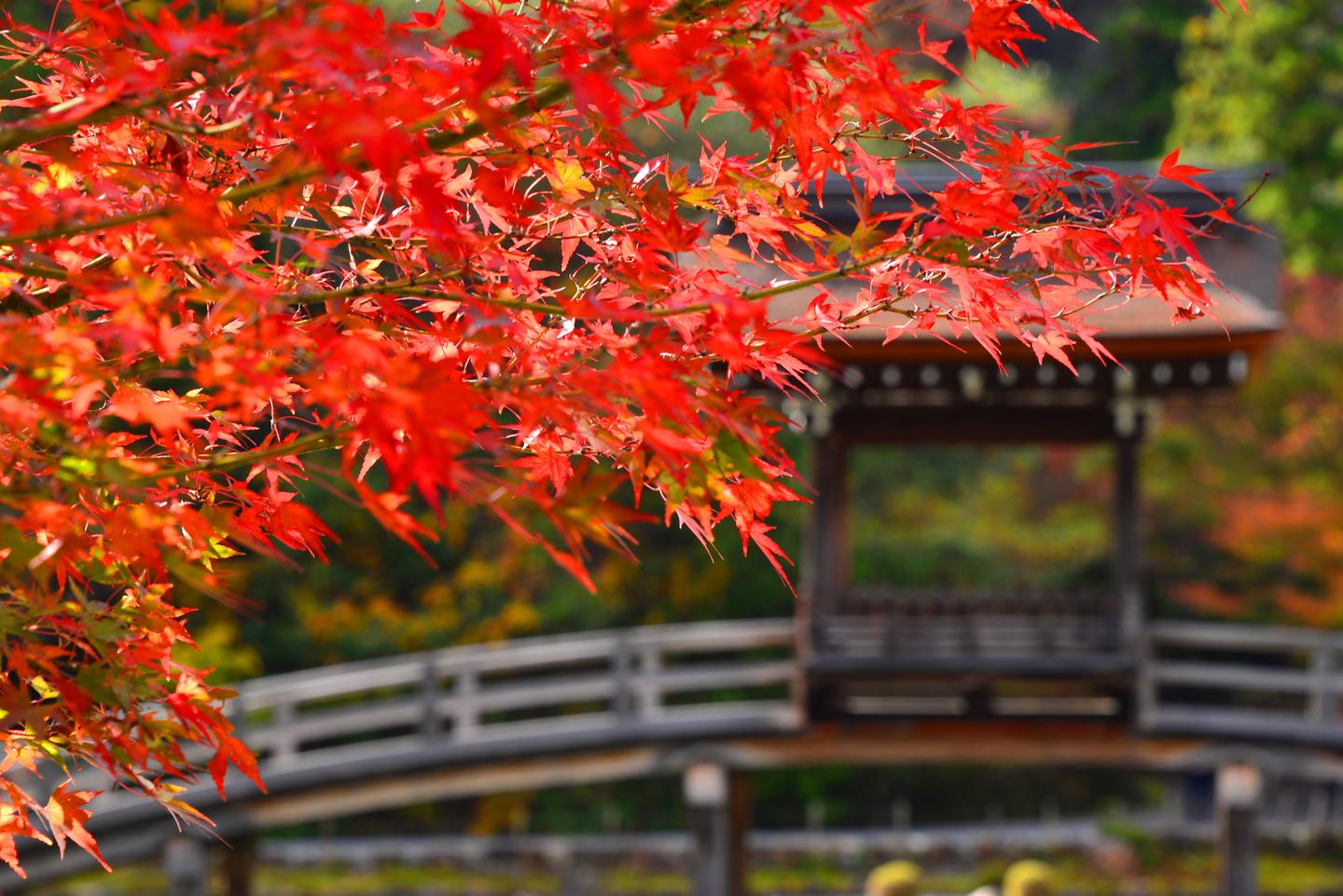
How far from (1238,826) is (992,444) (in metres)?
2.62

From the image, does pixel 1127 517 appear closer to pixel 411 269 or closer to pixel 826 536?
pixel 826 536

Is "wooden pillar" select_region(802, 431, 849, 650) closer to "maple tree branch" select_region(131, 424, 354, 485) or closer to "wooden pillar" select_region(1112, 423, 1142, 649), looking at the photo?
"wooden pillar" select_region(1112, 423, 1142, 649)

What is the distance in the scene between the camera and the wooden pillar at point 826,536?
25.7ft

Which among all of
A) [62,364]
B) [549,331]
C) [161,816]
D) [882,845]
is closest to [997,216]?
[549,331]

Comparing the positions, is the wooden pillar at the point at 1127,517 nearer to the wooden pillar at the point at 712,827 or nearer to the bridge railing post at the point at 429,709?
the wooden pillar at the point at 712,827

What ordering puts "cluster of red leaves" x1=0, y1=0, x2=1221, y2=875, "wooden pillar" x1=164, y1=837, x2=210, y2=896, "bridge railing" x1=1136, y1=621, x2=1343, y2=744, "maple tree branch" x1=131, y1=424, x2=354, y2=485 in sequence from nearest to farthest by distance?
"cluster of red leaves" x1=0, y1=0, x2=1221, y2=875
"maple tree branch" x1=131, y1=424, x2=354, y2=485
"wooden pillar" x1=164, y1=837, x2=210, y2=896
"bridge railing" x1=1136, y1=621, x2=1343, y2=744

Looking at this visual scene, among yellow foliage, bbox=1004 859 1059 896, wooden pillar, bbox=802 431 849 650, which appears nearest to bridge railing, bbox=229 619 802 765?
wooden pillar, bbox=802 431 849 650

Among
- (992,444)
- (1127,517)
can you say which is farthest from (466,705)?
(1127,517)

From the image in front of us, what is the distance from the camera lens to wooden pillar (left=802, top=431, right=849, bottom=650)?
7.84 meters

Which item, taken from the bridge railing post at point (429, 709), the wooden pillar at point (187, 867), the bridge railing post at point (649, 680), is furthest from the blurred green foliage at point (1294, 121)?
the wooden pillar at point (187, 867)

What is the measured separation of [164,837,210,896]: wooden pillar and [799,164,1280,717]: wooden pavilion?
3.46 m

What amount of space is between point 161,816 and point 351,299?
6335mm

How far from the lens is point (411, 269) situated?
2004 mm

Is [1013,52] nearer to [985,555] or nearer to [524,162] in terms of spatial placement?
[524,162]
